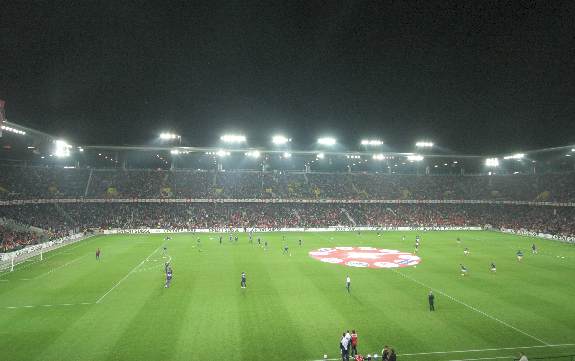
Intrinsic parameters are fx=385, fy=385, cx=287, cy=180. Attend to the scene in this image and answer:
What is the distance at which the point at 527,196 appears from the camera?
78.0m

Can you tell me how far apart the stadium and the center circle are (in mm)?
318

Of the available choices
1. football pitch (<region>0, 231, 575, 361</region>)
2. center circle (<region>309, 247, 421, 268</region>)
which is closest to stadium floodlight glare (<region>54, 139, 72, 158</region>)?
football pitch (<region>0, 231, 575, 361</region>)

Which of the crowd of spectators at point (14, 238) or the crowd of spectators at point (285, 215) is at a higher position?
the crowd of spectators at point (285, 215)

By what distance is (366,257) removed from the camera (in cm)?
4131

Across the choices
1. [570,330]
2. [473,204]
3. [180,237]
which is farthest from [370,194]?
[570,330]

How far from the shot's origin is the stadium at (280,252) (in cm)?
1839

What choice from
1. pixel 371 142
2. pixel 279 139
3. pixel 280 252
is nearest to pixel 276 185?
pixel 279 139

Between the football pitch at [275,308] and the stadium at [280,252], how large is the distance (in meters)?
0.14

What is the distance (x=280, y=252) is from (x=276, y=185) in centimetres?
4141

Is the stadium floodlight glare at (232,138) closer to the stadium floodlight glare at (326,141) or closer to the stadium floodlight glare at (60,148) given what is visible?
the stadium floodlight glare at (326,141)

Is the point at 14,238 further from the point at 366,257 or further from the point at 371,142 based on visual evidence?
the point at 371,142

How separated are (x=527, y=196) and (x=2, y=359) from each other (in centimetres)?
8675

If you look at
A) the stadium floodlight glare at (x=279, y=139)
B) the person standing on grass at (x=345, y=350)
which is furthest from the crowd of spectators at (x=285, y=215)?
the person standing on grass at (x=345, y=350)

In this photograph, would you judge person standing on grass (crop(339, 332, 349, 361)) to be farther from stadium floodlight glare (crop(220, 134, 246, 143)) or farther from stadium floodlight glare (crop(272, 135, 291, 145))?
stadium floodlight glare (crop(272, 135, 291, 145))
